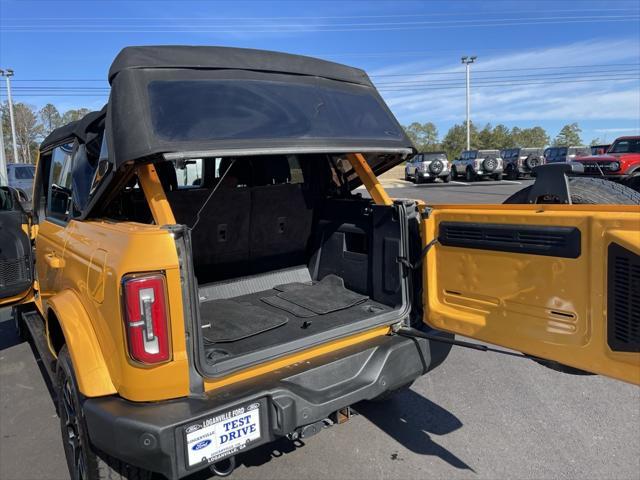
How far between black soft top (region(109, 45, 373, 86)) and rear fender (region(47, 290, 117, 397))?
47.2 inches

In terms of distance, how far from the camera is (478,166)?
30641mm

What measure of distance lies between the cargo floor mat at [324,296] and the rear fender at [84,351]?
1.36 m

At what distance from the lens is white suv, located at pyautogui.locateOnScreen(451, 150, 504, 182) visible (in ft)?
98.6

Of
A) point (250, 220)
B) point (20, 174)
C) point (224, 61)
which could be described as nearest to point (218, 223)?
point (250, 220)

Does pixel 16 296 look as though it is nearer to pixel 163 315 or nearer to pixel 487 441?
pixel 163 315

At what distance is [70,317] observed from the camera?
96.2 inches

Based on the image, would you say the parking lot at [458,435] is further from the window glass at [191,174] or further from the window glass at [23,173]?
the window glass at [23,173]

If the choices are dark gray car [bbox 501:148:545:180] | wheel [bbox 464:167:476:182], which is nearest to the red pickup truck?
dark gray car [bbox 501:148:545:180]

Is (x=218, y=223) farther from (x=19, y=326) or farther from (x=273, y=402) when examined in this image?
(x=19, y=326)

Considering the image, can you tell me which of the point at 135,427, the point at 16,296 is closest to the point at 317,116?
the point at 135,427

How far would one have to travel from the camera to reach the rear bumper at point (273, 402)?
75.2 inches

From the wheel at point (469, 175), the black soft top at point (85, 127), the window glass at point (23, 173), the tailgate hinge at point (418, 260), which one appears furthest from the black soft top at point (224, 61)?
the wheel at point (469, 175)

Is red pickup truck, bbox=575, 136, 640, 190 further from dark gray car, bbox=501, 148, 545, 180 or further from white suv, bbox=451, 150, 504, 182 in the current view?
white suv, bbox=451, 150, 504, 182

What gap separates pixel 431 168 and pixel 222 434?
2964 cm
